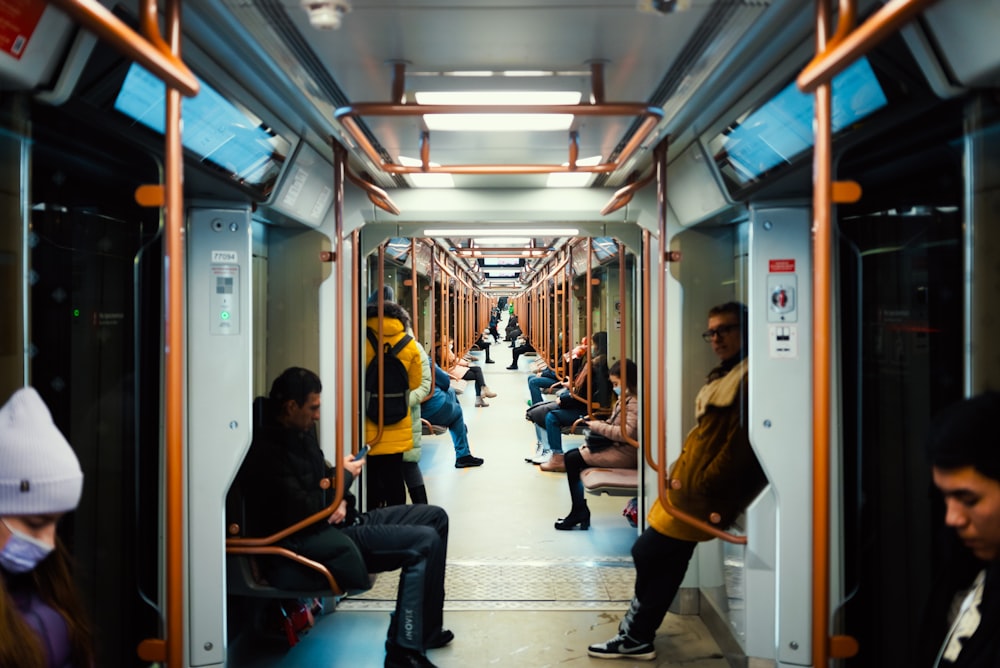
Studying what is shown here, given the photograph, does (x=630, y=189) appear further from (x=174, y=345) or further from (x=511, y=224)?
(x=174, y=345)

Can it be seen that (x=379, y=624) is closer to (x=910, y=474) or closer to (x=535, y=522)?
(x=535, y=522)

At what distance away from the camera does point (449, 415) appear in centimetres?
808

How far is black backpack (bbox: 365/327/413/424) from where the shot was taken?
5.32 m

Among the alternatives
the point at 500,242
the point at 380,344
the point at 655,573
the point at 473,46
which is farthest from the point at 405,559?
the point at 500,242

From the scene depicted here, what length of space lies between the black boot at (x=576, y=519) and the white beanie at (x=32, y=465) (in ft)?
15.5

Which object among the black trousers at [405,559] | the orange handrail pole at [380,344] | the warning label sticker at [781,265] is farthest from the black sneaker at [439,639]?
the warning label sticker at [781,265]

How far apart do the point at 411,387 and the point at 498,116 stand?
9.24 ft

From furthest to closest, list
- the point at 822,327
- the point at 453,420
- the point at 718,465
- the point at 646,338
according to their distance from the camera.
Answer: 1. the point at 453,420
2. the point at 646,338
3. the point at 718,465
4. the point at 822,327

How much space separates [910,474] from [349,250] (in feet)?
10.9

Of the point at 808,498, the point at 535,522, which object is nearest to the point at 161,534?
the point at 808,498

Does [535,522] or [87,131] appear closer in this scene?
[87,131]

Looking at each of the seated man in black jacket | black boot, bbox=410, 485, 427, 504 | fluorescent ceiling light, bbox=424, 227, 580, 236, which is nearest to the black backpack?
black boot, bbox=410, 485, 427, 504

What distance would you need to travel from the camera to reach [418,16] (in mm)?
2076

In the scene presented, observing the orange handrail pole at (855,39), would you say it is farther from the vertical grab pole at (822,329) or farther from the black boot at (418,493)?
the black boot at (418,493)
